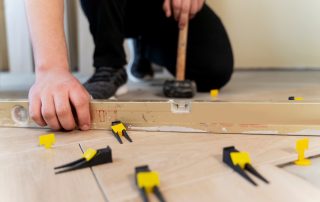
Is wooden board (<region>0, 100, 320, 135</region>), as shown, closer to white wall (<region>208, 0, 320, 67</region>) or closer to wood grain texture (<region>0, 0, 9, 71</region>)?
white wall (<region>208, 0, 320, 67</region>)

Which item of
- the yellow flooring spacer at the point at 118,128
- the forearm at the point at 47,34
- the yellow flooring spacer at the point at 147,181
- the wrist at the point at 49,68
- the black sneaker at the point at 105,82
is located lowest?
the yellow flooring spacer at the point at 147,181

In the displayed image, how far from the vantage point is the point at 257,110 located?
0.66 meters

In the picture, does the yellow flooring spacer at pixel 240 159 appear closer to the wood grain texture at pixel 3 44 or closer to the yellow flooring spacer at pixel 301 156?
the yellow flooring spacer at pixel 301 156

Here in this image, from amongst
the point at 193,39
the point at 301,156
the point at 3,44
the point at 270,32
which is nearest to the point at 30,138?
the point at 301,156

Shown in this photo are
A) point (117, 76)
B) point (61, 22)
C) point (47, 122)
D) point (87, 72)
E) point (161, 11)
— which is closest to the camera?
point (47, 122)

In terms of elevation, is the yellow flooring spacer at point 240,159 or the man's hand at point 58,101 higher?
the man's hand at point 58,101

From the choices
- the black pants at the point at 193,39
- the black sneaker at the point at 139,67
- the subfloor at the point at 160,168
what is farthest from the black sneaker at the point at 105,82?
the black sneaker at the point at 139,67

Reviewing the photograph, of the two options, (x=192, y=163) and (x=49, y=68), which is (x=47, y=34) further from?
(x=192, y=163)

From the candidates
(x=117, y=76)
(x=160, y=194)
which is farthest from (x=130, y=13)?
(x=160, y=194)

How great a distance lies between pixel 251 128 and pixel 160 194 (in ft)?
1.05

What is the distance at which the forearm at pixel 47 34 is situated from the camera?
0.70 m

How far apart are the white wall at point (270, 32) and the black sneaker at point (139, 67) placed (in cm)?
67

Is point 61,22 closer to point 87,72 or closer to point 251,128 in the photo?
point 251,128

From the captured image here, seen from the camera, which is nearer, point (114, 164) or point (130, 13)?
point (114, 164)
